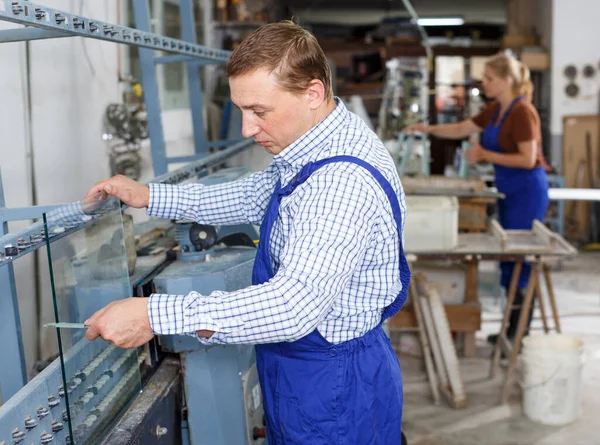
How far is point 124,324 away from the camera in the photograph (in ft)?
4.08

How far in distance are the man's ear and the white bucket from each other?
7.21 ft

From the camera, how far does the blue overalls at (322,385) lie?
1499 millimetres

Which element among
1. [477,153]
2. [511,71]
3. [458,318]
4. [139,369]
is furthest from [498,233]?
[139,369]

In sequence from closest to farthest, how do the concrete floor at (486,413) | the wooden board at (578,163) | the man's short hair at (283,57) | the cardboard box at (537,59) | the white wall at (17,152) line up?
1. the man's short hair at (283,57)
2. the white wall at (17,152)
3. the concrete floor at (486,413)
4. the wooden board at (578,163)
5. the cardboard box at (537,59)

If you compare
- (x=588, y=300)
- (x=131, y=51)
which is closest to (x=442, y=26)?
(x=588, y=300)

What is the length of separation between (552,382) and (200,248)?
196 cm

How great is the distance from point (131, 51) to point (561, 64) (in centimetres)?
461

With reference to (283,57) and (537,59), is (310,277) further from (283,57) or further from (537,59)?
(537,59)

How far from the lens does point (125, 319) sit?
1.24 metres

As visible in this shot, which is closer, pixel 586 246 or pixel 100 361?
pixel 100 361

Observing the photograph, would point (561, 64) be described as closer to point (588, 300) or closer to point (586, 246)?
point (586, 246)

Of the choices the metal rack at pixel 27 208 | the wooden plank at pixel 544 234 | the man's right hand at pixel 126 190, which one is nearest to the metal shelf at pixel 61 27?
the metal rack at pixel 27 208

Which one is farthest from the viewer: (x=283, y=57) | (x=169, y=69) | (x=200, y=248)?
(x=169, y=69)

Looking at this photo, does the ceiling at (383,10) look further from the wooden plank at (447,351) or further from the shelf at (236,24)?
the wooden plank at (447,351)
